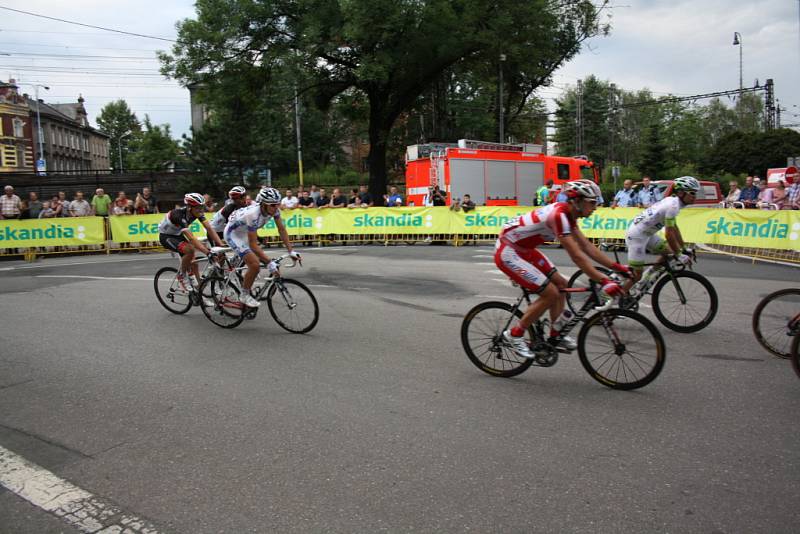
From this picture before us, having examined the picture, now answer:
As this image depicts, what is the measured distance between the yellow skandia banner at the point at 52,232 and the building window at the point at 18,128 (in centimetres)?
6665

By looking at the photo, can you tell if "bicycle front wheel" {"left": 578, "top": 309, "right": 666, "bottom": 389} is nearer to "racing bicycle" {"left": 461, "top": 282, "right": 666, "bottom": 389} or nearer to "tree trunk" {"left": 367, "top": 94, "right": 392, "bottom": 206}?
"racing bicycle" {"left": 461, "top": 282, "right": 666, "bottom": 389}

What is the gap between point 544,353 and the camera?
5730 millimetres

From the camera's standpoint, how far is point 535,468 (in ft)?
12.9

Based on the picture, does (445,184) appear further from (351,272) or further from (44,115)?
(44,115)

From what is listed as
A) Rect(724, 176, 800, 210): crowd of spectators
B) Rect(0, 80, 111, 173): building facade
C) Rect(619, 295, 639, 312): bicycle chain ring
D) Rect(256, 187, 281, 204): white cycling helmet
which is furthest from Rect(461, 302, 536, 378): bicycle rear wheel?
Rect(0, 80, 111, 173): building facade

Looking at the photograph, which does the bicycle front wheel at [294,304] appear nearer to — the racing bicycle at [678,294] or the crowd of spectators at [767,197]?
the racing bicycle at [678,294]

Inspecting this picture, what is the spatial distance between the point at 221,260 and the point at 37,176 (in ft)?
138

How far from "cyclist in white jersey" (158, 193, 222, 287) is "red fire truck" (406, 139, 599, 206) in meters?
14.1

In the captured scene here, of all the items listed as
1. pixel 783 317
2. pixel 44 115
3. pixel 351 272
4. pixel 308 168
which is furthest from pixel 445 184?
pixel 44 115

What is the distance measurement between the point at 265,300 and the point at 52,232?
575 inches

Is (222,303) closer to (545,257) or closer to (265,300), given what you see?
(265,300)

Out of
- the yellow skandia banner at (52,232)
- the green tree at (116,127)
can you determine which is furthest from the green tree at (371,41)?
the green tree at (116,127)

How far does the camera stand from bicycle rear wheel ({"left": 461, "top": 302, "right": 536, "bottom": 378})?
19.2 ft

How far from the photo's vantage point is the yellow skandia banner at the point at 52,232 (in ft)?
63.6
